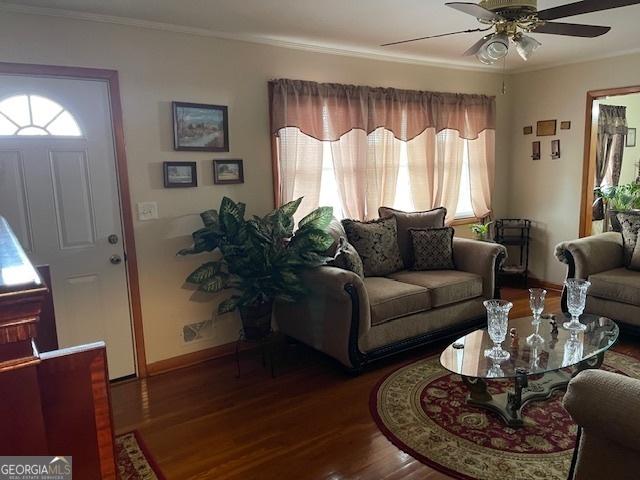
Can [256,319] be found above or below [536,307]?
below

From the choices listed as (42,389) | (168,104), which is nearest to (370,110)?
(168,104)

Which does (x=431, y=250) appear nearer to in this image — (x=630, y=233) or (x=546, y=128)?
(x=630, y=233)

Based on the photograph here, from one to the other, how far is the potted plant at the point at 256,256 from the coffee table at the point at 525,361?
1171 millimetres

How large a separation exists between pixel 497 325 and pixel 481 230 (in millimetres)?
2717

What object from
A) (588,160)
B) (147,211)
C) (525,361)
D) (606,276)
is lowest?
(525,361)

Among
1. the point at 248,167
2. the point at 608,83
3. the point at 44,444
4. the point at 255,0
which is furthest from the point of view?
the point at 608,83

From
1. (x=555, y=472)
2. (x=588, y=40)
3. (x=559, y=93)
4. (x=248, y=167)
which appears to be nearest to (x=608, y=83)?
(x=559, y=93)

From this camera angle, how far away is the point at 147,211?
328 centimetres

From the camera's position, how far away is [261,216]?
12.6ft

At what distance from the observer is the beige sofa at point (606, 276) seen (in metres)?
3.64

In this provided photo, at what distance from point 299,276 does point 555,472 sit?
76.9 inches

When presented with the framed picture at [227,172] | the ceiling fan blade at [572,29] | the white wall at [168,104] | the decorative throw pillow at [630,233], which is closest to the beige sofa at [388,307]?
the white wall at [168,104]

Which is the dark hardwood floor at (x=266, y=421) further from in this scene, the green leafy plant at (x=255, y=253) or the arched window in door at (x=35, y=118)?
the arched window in door at (x=35, y=118)

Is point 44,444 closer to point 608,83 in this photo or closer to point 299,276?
point 299,276
